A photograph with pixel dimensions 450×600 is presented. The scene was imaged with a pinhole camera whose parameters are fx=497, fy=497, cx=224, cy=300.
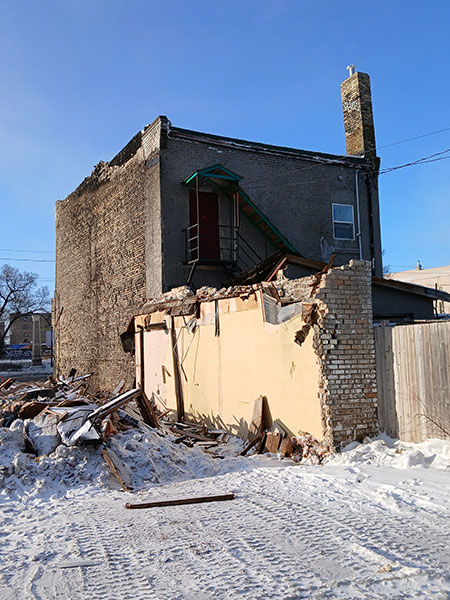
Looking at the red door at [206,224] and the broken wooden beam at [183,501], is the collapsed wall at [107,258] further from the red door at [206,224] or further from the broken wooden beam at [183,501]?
the broken wooden beam at [183,501]

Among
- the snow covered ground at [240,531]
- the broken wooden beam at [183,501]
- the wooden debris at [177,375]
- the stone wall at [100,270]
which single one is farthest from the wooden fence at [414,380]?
the stone wall at [100,270]

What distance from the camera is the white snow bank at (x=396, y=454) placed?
666 centimetres

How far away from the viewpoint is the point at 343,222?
18094 mm

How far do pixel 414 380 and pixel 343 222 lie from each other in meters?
11.6

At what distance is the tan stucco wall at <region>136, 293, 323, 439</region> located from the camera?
27.3 feet

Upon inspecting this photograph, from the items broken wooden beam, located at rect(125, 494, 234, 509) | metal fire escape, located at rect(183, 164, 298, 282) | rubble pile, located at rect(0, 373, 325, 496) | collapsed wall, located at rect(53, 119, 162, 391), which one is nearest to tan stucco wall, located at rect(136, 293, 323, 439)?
rubble pile, located at rect(0, 373, 325, 496)

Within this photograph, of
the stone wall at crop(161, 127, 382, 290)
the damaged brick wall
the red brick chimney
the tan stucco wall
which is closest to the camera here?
the damaged brick wall

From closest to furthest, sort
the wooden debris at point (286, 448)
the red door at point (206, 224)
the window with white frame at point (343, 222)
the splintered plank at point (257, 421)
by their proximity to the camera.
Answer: the wooden debris at point (286, 448) < the splintered plank at point (257, 421) < the red door at point (206, 224) < the window with white frame at point (343, 222)

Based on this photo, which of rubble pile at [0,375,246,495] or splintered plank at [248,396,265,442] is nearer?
rubble pile at [0,375,246,495]

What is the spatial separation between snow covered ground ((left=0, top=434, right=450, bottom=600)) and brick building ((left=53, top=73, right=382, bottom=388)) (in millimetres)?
8587

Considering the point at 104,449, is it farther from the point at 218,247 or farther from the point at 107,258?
the point at 107,258

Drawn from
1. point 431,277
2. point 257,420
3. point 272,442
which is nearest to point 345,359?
point 272,442

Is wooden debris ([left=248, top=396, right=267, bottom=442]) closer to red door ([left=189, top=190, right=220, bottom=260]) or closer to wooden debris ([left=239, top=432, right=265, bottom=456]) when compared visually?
wooden debris ([left=239, top=432, right=265, bottom=456])

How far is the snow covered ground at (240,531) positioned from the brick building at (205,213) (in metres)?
8.59
